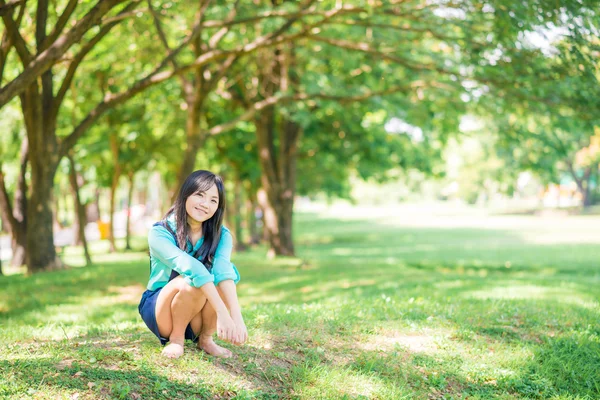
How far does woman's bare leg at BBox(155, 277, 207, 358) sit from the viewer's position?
4281 mm

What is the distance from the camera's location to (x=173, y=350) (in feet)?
14.8

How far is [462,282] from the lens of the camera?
11.0m

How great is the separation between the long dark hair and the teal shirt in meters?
0.05

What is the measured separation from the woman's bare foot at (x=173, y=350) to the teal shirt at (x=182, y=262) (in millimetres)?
456

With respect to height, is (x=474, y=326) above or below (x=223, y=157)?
below

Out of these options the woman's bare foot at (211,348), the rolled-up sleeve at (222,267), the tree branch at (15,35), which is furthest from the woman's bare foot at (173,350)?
the tree branch at (15,35)

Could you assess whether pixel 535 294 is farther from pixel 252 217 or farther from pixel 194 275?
pixel 252 217

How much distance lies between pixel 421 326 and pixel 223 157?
18.1m

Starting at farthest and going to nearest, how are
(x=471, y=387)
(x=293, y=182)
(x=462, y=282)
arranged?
(x=293, y=182) < (x=462, y=282) < (x=471, y=387)

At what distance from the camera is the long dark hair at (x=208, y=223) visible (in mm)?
4547

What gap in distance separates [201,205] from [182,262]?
1.66 ft

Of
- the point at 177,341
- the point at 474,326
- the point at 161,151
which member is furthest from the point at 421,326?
the point at 161,151

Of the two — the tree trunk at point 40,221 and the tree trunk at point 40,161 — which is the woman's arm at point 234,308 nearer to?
the tree trunk at point 40,161

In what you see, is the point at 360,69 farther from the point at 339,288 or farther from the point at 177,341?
the point at 177,341
